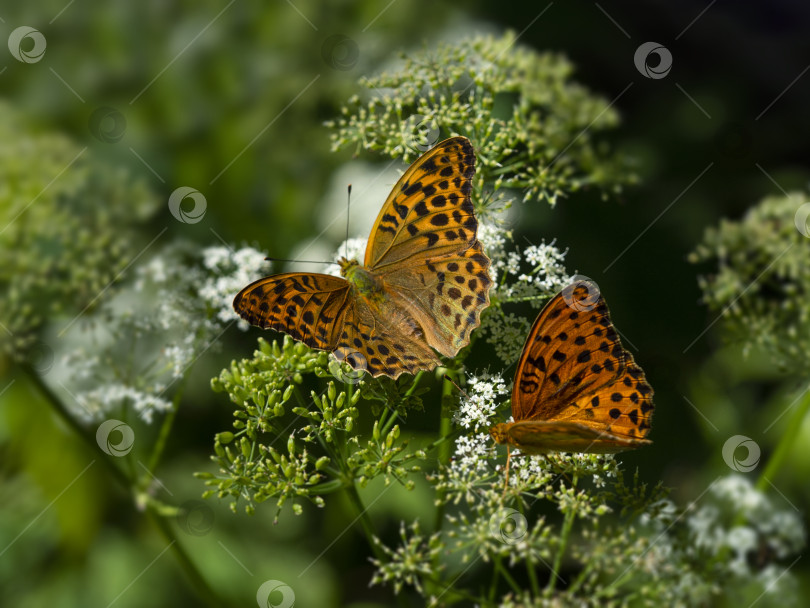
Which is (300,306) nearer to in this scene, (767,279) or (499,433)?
(499,433)

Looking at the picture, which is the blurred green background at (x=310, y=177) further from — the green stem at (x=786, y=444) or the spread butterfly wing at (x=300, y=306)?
the spread butterfly wing at (x=300, y=306)

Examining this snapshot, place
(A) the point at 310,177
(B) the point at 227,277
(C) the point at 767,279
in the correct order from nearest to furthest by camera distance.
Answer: (B) the point at 227,277
(C) the point at 767,279
(A) the point at 310,177

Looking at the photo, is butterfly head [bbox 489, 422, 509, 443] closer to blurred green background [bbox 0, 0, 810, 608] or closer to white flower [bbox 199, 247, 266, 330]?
blurred green background [bbox 0, 0, 810, 608]

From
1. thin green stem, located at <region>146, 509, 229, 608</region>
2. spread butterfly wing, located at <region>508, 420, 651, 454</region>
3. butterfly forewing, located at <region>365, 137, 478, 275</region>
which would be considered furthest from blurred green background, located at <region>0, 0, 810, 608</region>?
spread butterfly wing, located at <region>508, 420, 651, 454</region>

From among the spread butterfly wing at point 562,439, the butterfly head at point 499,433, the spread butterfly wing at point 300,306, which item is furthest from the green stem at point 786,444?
the spread butterfly wing at point 300,306

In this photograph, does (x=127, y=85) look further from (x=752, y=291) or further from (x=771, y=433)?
(x=771, y=433)

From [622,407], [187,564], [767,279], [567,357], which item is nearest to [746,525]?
[767,279]
